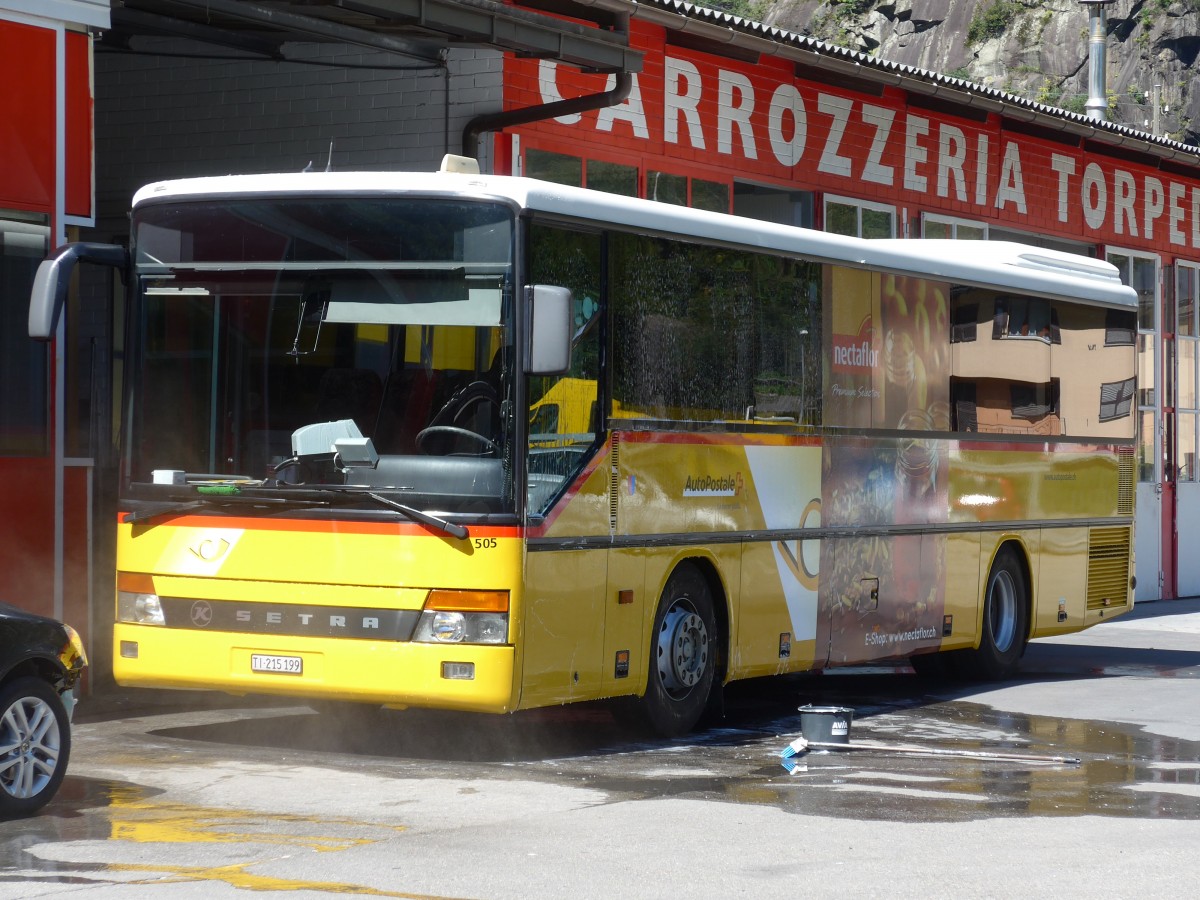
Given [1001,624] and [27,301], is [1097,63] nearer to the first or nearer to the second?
[1001,624]

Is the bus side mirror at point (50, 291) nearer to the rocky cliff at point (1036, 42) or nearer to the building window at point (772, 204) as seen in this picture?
the building window at point (772, 204)

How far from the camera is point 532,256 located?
32.7ft

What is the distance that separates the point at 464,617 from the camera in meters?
9.80

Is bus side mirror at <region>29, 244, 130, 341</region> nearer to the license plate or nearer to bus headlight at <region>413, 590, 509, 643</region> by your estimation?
the license plate

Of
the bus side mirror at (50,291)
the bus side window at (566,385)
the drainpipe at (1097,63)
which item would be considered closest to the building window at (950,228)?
the drainpipe at (1097,63)

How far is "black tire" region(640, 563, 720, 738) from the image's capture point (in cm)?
1116

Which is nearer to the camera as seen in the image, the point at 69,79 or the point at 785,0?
the point at 69,79

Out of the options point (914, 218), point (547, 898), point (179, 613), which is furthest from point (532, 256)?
point (914, 218)

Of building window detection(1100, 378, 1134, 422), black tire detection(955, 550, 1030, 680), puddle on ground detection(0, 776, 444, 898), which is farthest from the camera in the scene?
building window detection(1100, 378, 1134, 422)

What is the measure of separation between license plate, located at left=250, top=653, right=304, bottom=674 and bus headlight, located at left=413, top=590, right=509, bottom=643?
0.66 m

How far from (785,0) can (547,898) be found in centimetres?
12059

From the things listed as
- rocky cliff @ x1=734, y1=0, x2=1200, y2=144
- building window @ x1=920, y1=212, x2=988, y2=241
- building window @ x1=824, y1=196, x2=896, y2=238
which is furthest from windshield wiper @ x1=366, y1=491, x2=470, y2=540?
rocky cliff @ x1=734, y1=0, x2=1200, y2=144

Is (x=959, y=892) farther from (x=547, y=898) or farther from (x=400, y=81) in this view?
(x=400, y=81)

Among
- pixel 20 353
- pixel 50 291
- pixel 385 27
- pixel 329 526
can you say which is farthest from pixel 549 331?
pixel 385 27
